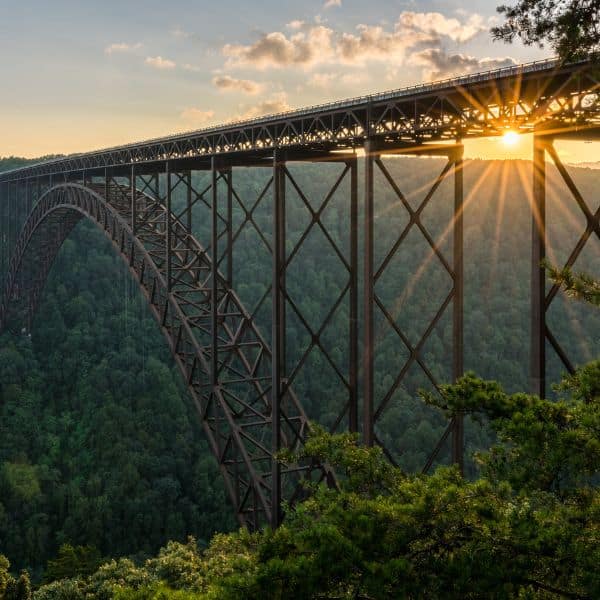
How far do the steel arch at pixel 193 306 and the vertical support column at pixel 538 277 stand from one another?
4330mm

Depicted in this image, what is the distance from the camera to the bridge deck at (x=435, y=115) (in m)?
10.3

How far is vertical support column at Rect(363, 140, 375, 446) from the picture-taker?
1345cm

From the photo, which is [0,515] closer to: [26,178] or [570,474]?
[26,178]

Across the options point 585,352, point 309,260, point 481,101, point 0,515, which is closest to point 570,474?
point 481,101

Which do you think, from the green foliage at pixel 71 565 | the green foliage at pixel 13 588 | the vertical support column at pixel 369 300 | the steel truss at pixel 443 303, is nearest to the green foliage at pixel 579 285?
the steel truss at pixel 443 303

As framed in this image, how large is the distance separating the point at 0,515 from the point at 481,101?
3486 cm

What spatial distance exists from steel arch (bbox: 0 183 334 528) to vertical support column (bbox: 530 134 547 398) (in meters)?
4.33

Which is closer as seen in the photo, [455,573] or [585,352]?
[455,573]

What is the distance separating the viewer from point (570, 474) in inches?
304

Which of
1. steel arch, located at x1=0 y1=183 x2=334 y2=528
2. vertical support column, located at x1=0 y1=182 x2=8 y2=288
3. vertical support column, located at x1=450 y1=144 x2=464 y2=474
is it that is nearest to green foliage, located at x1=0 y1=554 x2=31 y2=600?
steel arch, located at x1=0 y1=183 x2=334 y2=528

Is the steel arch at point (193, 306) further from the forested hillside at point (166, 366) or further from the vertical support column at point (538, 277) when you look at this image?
the forested hillside at point (166, 366)

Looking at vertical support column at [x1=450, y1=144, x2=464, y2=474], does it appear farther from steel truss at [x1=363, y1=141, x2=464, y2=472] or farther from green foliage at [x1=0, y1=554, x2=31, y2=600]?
green foliage at [x1=0, y1=554, x2=31, y2=600]

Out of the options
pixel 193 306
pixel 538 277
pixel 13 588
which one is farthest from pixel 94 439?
pixel 538 277

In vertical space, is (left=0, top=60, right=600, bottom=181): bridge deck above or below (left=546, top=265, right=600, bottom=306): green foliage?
above
